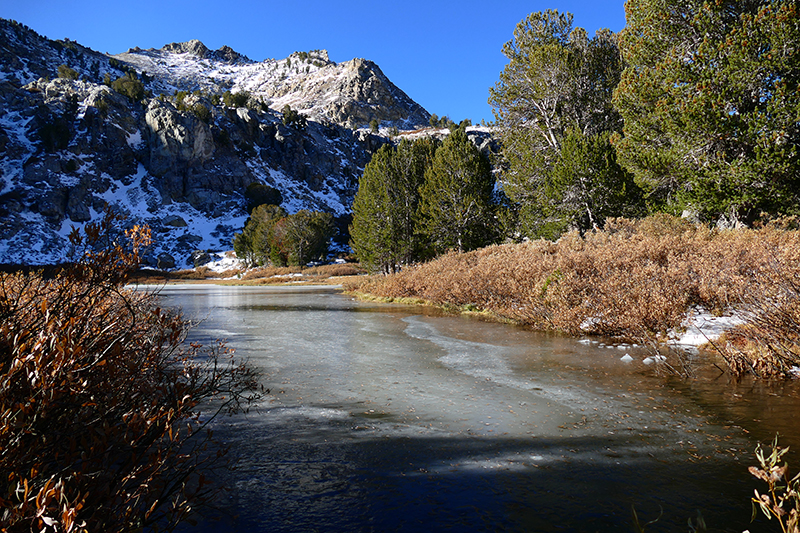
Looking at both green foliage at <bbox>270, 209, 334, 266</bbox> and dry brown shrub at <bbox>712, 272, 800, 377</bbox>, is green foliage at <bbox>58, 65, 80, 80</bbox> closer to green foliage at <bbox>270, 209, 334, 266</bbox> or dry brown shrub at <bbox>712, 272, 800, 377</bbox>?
green foliage at <bbox>270, 209, 334, 266</bbox>

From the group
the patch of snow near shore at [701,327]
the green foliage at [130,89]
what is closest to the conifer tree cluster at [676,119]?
the patch of snow near shore at [701,327]

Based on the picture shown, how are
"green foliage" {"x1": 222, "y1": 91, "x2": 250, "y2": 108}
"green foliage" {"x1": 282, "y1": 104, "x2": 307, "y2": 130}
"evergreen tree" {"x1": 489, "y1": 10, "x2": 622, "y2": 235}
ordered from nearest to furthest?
"evergreen tree" {"x1": 489, "y1": 10, "x2": 622, "y2": 235} < "green foliage" {"x1": 222, "y1": 91, "x2": 250, "y2": 108} < "green foliage" {"x1": 282, "y1": 104, "x2": 307, "y2": 130}

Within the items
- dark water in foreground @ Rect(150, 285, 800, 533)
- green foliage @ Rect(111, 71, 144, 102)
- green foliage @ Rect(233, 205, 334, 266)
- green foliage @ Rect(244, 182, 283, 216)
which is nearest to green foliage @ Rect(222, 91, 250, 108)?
green foliage @ Rect(111, 71, 144, 102)

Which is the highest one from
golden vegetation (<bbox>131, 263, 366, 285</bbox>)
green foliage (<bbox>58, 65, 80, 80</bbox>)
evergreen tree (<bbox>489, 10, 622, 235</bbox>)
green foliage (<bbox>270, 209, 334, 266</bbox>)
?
green foliage (<bbox>58, 65, 80, 80</bbox>)

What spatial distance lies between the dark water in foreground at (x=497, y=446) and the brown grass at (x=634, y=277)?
147 cm

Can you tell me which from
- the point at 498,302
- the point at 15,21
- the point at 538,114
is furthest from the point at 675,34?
the point at 15,21

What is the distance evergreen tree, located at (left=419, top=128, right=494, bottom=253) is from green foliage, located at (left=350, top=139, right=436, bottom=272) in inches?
162

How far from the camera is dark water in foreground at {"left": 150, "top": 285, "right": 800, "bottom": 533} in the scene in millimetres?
3318

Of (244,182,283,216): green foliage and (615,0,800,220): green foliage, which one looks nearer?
(615,0,800,220): green foliage

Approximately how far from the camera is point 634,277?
33.0ft

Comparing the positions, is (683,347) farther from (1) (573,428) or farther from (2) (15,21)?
(2) (15,21)

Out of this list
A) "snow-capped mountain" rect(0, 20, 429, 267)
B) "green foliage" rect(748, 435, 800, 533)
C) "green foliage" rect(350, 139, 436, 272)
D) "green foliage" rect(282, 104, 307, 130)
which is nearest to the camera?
"green foliage" rect(748, 435, 800, 533)

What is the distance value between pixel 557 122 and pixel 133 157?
97015 mm

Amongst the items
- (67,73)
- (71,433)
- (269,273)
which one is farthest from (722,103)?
(67,73)
